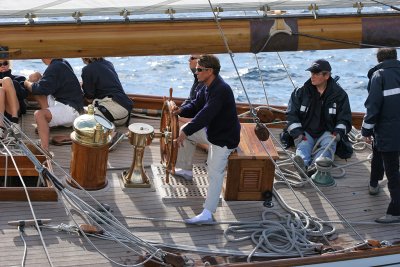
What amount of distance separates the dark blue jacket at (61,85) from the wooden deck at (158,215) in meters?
0.48

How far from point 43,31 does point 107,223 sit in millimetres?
1387

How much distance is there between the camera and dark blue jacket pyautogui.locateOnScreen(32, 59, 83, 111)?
7797 mm

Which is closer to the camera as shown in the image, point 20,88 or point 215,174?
point 215,174

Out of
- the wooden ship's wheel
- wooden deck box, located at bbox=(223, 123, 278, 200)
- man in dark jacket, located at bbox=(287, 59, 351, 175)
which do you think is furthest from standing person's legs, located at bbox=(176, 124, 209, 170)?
man in dark jacket, located at bbox=(287, 59, 351, 175)

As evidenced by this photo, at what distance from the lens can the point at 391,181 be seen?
6781 mm

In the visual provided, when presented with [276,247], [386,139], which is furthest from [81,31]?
[386,139]

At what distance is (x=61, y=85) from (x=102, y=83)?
43 cm

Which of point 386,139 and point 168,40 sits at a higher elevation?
point 168,40

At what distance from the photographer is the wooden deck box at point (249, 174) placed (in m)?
6.93

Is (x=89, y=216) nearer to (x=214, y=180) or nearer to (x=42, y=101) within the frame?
(x=214, y=180)

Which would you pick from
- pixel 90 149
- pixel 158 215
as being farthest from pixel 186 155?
pixel 90 149

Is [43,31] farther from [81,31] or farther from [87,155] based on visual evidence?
[87,155]

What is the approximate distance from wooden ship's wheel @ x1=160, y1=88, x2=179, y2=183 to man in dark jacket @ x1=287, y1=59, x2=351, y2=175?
1168 millimetres

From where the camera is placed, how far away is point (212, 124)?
650cm
